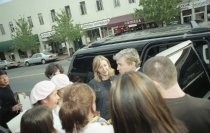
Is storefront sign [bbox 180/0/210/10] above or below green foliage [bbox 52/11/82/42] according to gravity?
above

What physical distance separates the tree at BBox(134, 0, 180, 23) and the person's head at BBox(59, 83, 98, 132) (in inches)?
1015

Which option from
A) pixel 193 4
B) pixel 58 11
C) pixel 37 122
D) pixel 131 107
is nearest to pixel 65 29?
pixel 58 11

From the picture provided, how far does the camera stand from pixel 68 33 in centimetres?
3366

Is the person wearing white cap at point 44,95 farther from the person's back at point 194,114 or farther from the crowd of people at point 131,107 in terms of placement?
the person's back at point 194,114

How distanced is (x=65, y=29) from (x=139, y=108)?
3222 cm

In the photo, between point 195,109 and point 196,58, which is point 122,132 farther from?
point 196,58

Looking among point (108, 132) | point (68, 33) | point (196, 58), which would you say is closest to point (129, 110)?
point (108, 132)

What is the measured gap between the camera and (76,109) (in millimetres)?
2670

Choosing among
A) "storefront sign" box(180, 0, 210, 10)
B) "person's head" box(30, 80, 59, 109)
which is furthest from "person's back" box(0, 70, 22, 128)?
"storefront sign" box(180, 0, 210, 10)

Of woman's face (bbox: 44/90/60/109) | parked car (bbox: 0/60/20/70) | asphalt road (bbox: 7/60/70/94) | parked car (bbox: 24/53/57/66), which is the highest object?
woman's face (bbox: 44/90/60/109)

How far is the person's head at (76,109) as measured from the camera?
2.66 meters

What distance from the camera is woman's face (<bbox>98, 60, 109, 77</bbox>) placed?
4.51 m

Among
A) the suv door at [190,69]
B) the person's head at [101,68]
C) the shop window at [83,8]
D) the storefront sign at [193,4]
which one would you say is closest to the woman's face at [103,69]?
the person's head at [101,68]

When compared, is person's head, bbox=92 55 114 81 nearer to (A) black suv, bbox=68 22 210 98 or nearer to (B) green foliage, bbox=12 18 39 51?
(A) black suv, bbox=68 22 210 98
